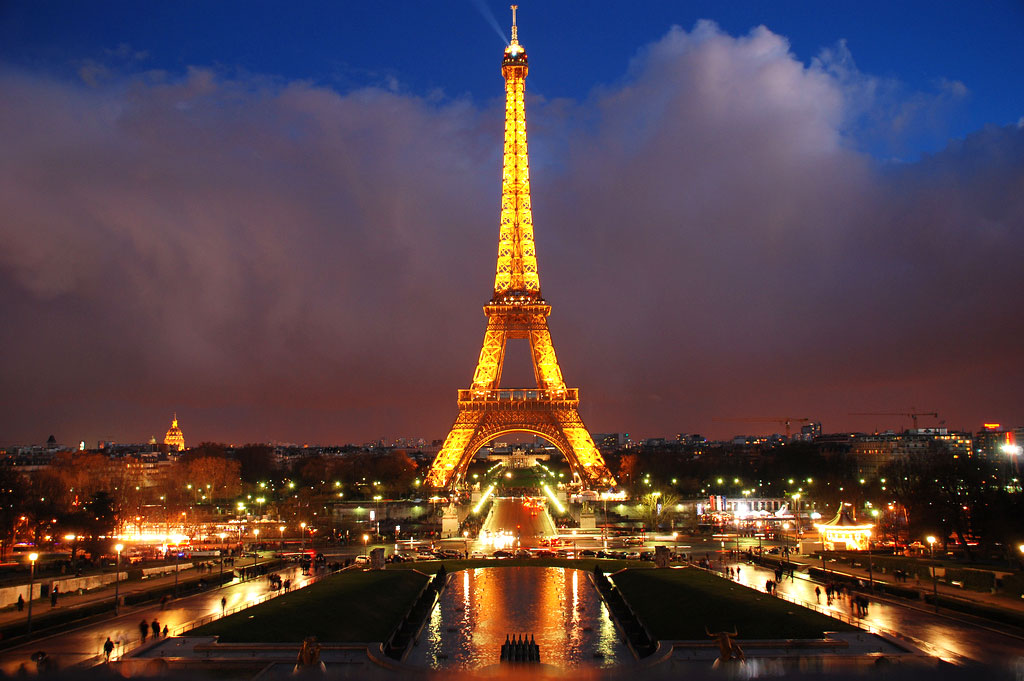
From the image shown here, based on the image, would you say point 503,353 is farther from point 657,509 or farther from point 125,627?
point 125,627

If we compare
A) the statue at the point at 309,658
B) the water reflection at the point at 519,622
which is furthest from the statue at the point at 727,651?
the statue at the point at 309,658

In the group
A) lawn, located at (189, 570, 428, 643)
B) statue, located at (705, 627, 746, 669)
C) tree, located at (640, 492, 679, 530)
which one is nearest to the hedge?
lawn, located at (189, 570, 428, 643)

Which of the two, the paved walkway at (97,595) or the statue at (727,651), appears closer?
the statue at (727,651)

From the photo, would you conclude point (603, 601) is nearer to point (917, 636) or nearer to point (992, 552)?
point (917, 636)

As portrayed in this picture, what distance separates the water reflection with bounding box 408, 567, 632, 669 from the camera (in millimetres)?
27672

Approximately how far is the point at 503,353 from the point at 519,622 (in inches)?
2090

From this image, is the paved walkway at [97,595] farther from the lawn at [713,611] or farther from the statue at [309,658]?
the lawn at [713,611]

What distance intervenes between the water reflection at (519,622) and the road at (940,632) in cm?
939

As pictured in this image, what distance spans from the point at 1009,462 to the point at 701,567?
7690 centimetres

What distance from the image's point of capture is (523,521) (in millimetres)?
78125

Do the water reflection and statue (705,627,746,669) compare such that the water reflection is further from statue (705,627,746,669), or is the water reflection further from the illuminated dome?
the illuminated dome

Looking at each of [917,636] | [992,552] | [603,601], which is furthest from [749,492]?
[917,636]

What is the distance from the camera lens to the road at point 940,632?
83.5ft

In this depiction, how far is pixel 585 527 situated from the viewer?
234ft
